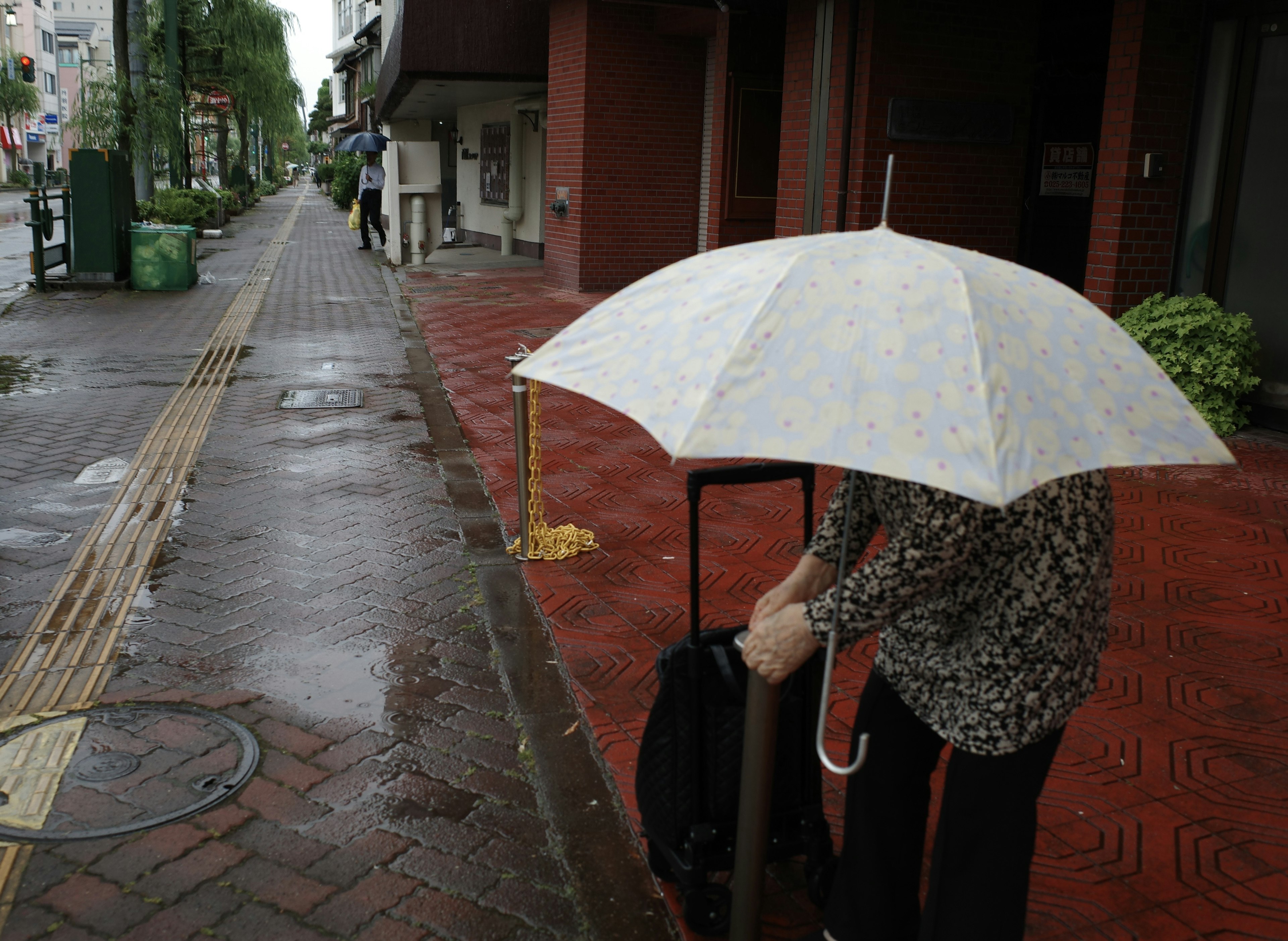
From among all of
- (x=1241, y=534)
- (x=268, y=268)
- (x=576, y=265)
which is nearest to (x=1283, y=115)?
(x=1241, y=534)

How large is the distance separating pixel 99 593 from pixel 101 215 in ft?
40.5

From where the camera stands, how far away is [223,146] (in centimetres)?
3691

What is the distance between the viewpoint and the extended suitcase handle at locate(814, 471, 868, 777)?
6.95ft

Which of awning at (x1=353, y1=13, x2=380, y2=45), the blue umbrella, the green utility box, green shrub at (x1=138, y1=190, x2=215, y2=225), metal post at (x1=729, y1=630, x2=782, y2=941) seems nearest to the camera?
metal post at (x1=729, y1=630, x2=782, y2=941)

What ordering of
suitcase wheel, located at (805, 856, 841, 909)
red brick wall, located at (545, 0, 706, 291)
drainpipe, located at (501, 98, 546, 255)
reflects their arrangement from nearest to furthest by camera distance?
suitcase wheel, located at (805, 856, 841, 909) < red brick wall, located at (545, 0, 706, 291) < drainpipe, located at (501, 98, 546, 255)

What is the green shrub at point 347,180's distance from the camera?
40.2 m

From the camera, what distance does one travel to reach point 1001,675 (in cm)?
212

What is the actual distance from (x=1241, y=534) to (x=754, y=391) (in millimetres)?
5069

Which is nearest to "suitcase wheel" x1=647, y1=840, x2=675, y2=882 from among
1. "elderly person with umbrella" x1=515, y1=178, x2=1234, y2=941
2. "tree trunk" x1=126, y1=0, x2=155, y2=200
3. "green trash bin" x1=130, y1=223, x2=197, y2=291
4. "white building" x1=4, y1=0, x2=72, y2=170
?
"elderly person with umbrella" x1=515, y1=178, x2=1234, y2=941

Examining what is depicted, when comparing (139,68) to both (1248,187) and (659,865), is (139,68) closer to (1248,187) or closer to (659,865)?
(1248,187)

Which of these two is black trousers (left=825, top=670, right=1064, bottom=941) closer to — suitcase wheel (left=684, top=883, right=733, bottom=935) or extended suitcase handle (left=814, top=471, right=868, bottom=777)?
extended suitcase handle (left=814, top=471, right=868, bottom=777)

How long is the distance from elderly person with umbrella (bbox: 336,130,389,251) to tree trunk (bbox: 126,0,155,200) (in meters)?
3.95

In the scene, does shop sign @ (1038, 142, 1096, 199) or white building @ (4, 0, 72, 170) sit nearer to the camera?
shop sign @ (1038, 142, 1096, 199)

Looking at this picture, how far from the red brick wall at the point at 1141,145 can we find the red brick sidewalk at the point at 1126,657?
5.17 feet
